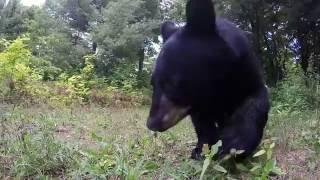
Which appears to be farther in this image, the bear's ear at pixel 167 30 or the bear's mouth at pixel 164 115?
the bear's ear at pixel 167 30

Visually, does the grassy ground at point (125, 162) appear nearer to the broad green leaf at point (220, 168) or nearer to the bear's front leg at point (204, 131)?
the broad green leaf at point (220, 168)

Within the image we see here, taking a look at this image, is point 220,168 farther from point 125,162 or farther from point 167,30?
point 167,30

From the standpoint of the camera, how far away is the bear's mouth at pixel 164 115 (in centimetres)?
271

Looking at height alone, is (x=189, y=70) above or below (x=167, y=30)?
below

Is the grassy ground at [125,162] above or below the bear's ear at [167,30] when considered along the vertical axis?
below

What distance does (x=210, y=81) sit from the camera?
2.76 meters

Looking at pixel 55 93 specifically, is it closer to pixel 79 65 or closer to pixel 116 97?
pixel 116 97

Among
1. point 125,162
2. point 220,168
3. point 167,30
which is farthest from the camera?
point 167,30

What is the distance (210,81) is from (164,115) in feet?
1.06

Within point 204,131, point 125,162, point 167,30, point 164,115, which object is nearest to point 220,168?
point 164,115

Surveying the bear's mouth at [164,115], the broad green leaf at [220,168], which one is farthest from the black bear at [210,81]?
the broad green leaf at [220,168]

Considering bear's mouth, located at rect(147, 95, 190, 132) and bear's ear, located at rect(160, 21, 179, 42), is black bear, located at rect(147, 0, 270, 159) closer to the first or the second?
bear's mouth, located at rect(147, 95, 190, 132)

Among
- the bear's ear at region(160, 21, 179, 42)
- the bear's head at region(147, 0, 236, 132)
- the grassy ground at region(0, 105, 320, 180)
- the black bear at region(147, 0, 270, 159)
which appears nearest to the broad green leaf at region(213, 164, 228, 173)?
the grassy ground at region(0, 105, 320, 180)

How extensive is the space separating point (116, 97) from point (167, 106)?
13.9 meters
